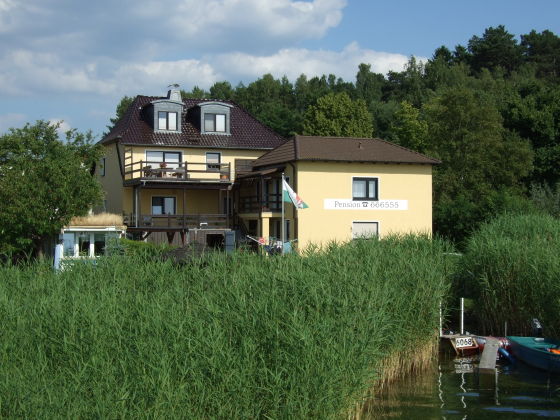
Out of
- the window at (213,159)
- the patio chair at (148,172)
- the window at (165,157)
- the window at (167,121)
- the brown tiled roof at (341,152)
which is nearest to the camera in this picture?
the brown tiled roof at (341,152)

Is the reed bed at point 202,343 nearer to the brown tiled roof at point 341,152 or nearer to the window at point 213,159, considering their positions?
the brown tiled roof at point 341,152

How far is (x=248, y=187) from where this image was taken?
130 feet

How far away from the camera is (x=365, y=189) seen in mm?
35000

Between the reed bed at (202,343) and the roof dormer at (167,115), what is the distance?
25.5 m

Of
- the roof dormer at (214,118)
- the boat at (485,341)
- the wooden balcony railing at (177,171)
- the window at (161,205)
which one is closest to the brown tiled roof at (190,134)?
the roof dormer at (214,118)

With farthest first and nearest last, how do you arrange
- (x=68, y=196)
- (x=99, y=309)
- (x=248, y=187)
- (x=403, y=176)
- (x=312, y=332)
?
(x=248, y=187) < (x=403, y=176) < (x=68, y=196) < (x=99, y=309) < (x=312, y=332)

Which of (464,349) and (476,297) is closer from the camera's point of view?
(464,349)

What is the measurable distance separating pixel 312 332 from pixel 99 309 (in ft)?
11.4

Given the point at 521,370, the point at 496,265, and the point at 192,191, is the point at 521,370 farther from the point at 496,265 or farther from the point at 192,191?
the point at 192,191

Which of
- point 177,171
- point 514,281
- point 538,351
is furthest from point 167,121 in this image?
point 538,351

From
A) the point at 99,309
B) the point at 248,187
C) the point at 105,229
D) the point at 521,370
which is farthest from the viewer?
the point at 248,187

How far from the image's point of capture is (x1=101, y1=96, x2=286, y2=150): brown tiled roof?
3966 cm

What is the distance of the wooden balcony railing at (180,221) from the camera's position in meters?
36.0

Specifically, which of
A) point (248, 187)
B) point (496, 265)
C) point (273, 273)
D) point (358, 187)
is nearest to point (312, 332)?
point (273, 273)
